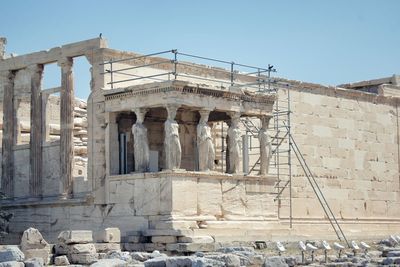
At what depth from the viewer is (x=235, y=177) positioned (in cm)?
2245

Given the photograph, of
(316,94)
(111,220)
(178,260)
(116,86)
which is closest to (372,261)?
(178,260)

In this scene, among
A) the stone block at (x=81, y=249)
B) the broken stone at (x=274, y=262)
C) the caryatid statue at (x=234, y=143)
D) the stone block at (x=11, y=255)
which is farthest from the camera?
the caryatid statue at (x=234, y=143)

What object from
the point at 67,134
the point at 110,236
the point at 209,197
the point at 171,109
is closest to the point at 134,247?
the point at 110,236

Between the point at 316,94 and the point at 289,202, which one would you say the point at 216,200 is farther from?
the point at 316,94

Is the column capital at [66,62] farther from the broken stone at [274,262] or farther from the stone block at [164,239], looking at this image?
the broken stone at [274,262]

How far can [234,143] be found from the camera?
899 inches

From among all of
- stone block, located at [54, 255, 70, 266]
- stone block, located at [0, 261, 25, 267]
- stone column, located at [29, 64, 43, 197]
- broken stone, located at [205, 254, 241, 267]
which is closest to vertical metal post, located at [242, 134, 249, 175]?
stone column, located at [29, 64, 43, 197]

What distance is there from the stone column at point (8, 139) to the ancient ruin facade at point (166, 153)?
0.08 feet

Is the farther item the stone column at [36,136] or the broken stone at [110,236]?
the stone column at [36,136]

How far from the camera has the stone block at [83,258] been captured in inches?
708

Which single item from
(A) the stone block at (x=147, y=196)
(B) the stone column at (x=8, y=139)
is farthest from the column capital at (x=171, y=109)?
(B) the stone column at (x=8, y=139)

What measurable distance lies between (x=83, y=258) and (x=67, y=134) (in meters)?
Answer: 6.04

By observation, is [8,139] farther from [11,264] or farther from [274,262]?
[274,262]

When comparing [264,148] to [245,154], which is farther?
[245,154]
